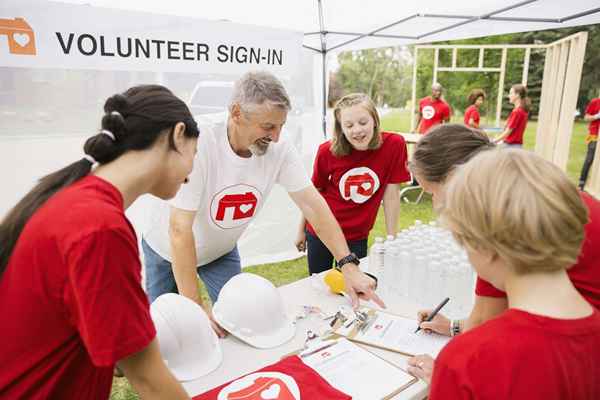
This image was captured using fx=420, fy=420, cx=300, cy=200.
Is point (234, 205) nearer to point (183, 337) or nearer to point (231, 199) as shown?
point (231, 199)

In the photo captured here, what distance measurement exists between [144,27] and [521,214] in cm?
256

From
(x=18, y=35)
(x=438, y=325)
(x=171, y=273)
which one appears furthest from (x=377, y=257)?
(x=18, y=35)

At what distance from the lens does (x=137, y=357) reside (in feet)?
2.69

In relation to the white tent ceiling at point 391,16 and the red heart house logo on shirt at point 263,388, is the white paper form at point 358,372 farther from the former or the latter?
the white tent ceiling at point 391,16

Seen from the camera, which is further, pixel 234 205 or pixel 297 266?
pixel 297 266

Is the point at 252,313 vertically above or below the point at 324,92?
below

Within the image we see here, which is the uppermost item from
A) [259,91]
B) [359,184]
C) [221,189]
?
[259,91]

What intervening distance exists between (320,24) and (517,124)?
414cm

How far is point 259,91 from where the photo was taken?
1580mm

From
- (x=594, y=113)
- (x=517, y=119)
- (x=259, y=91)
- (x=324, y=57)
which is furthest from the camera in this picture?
(x=594, y=113)

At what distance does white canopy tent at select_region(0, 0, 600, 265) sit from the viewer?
2568 millimetres

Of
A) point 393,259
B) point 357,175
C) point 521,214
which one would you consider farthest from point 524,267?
point 357,175

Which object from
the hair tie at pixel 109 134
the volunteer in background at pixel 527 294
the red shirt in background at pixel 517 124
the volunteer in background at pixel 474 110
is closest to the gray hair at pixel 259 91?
the hair tie at pixel 109 134

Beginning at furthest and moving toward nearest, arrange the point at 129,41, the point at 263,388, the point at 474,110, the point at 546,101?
1. the point at 546,101
2. the point at 474,110
3. the point at 129,41
4. the point at 263,388
